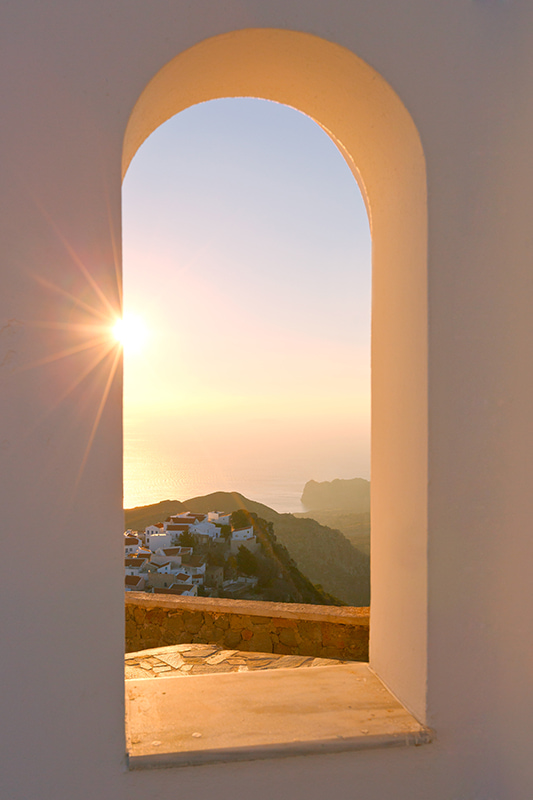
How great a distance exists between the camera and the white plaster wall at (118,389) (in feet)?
5.42

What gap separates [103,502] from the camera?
1.72 m

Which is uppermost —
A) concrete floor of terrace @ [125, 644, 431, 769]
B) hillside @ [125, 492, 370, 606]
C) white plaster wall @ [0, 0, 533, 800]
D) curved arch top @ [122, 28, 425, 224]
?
curved arch top @ [122, 28, 425, 224]

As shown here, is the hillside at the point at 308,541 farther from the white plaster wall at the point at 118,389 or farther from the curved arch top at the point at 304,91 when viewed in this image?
the curved arch top at the point at 304,91

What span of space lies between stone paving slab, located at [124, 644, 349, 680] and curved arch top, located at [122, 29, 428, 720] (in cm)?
110

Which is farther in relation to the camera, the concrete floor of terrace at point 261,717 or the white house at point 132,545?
the white house at point 132,545

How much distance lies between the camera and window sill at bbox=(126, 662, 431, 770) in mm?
1768

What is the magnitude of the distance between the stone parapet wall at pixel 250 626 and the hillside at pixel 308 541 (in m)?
3.60

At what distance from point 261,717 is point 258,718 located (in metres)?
0.01

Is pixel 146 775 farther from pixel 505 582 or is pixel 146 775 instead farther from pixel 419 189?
pixel 419 189

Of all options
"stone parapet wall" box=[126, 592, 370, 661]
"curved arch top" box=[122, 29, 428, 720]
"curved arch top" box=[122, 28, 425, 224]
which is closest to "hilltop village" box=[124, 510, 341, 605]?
"stone parapet wall" box=[126, 592, 370, 661]

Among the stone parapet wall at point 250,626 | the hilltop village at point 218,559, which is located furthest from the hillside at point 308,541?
the stone parapet wall at point 250,626

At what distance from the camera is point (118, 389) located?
5.79ft

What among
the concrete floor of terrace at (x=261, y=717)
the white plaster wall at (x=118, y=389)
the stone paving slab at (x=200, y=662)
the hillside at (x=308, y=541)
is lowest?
the hillside at (x=308, y=541)

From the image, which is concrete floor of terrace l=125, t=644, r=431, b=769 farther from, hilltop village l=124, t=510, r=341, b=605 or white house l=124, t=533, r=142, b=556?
white house l=124, t=533, r=142, b=556
